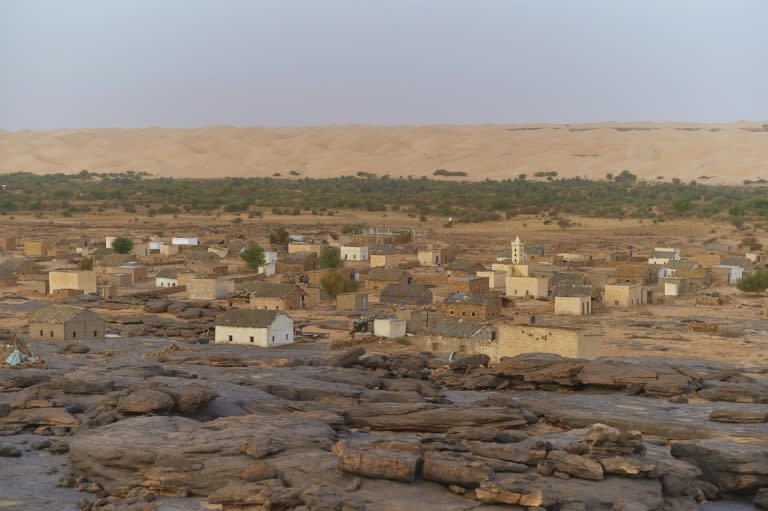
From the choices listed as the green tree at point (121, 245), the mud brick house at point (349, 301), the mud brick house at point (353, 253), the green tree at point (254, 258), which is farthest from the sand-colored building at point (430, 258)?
the green tree at point (121, 245)

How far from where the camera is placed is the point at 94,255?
52656 millimetres

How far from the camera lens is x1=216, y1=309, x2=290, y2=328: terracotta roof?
31172mm

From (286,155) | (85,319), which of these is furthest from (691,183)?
(85,319)

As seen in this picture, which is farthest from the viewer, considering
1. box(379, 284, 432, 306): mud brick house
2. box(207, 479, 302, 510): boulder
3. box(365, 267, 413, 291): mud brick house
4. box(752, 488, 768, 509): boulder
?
box(365, 267, 413, 291): mud brick house

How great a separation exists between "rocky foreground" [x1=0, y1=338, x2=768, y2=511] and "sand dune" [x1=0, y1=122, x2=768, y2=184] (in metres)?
110

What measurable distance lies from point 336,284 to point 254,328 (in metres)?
11.7

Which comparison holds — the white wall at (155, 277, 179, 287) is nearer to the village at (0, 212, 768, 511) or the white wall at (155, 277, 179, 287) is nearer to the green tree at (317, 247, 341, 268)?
the village at (0, 212, 768, 511)

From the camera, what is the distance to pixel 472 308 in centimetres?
3638

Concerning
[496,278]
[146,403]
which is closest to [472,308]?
[496,278]

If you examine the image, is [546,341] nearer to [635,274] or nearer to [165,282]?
[635,274]

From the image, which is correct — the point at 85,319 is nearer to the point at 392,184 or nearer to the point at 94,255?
the point at 94,255

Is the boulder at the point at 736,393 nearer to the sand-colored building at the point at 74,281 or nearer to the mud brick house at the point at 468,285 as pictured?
the mud brick house at the point at 468,285

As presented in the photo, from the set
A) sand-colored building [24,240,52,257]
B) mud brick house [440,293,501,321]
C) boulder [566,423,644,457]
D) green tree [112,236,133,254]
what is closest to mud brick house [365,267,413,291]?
mud brick house [440,293,501,321]

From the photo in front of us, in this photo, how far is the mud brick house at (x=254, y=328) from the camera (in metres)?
31.0
